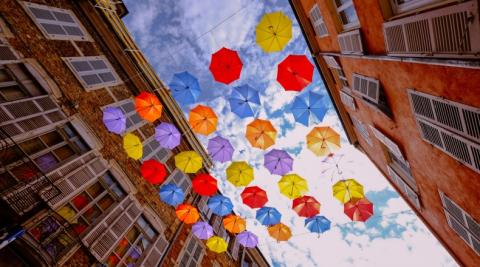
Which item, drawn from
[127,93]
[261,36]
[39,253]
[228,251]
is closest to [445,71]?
[261,36]

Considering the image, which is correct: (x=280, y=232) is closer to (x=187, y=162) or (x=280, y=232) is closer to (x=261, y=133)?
(x=261, y=133)

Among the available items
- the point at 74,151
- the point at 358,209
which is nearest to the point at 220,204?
the point at 358,209

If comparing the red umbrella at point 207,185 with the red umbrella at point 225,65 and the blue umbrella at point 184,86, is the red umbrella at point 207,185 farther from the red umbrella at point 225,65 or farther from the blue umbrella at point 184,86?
the red umbrella at point 225,65

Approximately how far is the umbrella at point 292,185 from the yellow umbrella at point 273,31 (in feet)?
17.7

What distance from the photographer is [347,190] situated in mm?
12242

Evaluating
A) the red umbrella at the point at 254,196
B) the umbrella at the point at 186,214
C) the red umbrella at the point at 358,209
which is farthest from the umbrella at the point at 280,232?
the umbrella at the point at 186,214

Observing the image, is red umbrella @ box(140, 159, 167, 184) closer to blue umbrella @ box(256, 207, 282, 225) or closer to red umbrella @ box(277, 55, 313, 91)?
blue umbrella @ box(256, 207, 282, 225)

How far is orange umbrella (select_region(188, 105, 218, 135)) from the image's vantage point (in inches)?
459

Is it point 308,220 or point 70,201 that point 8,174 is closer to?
point 70,201

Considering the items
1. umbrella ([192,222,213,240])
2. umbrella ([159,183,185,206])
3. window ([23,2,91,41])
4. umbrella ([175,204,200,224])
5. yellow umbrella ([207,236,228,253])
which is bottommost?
yellow umbrella ([207,236,228,253])

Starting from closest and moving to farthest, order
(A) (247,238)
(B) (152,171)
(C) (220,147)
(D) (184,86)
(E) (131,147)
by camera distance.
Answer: (D) (184,86) → (E) (131,147) → (B) (152,171) → (C) (220,147) → (A) (247,238)

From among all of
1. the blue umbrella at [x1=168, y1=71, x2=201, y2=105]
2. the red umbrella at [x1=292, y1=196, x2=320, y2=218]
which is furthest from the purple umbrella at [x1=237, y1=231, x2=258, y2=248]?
the blue umbrella at [x1=168, y1=71, x2=201, y2=105]

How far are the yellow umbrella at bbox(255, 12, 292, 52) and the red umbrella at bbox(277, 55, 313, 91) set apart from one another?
0.88 m

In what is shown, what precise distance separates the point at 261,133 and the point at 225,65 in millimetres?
3051
